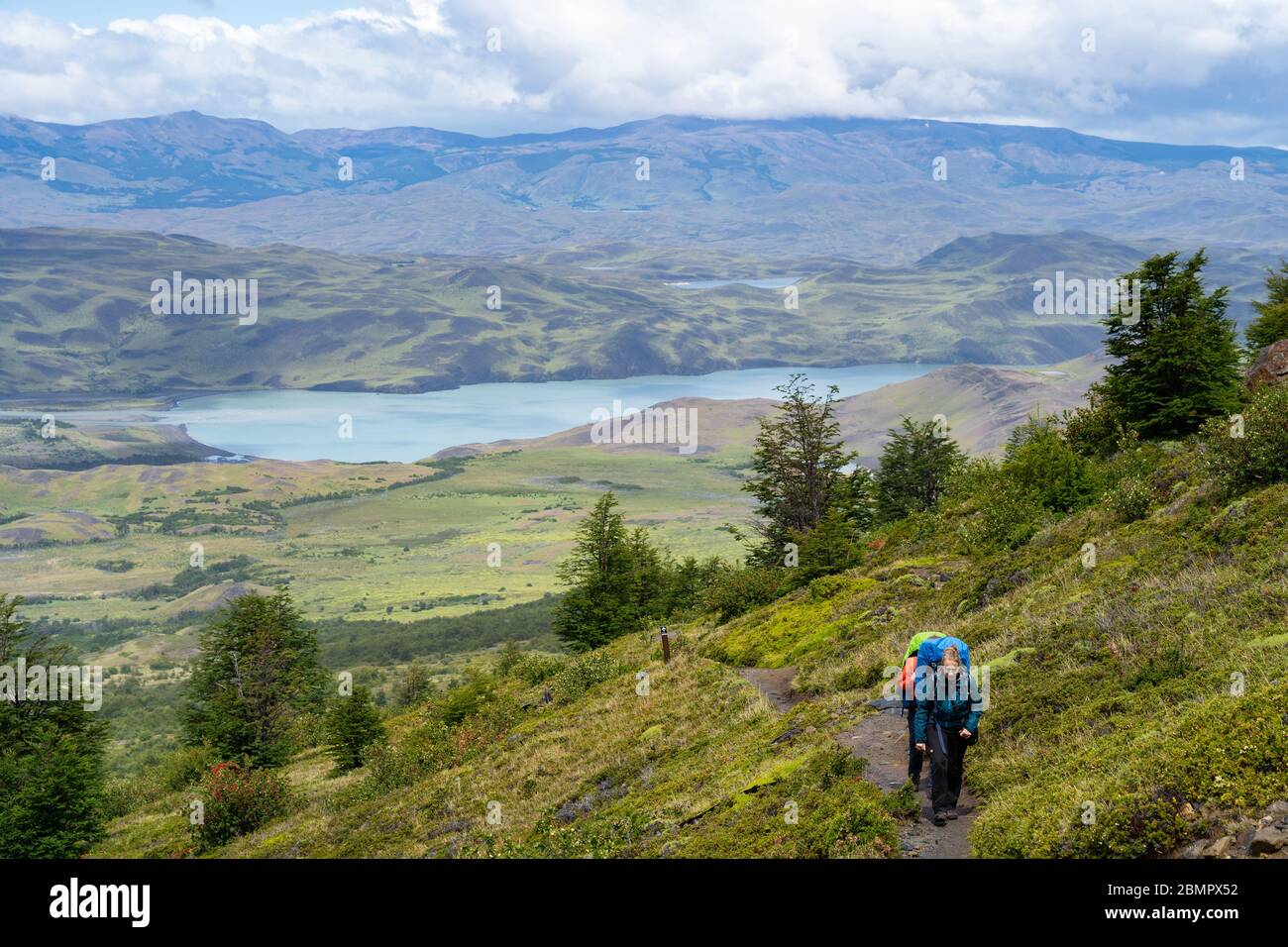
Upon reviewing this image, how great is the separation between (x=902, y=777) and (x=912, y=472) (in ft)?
190

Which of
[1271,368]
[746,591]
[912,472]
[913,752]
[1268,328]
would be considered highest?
[1268,328]

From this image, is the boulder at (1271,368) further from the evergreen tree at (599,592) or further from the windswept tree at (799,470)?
the evergreen tree at (599,592)

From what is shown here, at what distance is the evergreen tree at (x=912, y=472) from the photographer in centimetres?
6606

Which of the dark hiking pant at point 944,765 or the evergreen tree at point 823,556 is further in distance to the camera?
the evergreen tree at point 823,556

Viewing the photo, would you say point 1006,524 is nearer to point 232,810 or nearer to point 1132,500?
point 1132,500

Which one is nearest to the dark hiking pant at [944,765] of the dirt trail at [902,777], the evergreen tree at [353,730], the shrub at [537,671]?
the dirt trail at [902,777]

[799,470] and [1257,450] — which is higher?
[1257,450]

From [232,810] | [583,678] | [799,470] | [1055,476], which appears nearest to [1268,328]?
[1055,476]

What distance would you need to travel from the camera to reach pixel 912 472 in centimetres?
6862

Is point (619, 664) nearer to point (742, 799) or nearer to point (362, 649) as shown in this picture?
point (742, 799)

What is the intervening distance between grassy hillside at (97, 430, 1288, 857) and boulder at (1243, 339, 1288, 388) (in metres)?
3.19

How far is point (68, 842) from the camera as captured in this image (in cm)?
3259

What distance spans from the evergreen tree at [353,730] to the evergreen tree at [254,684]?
7.32m
